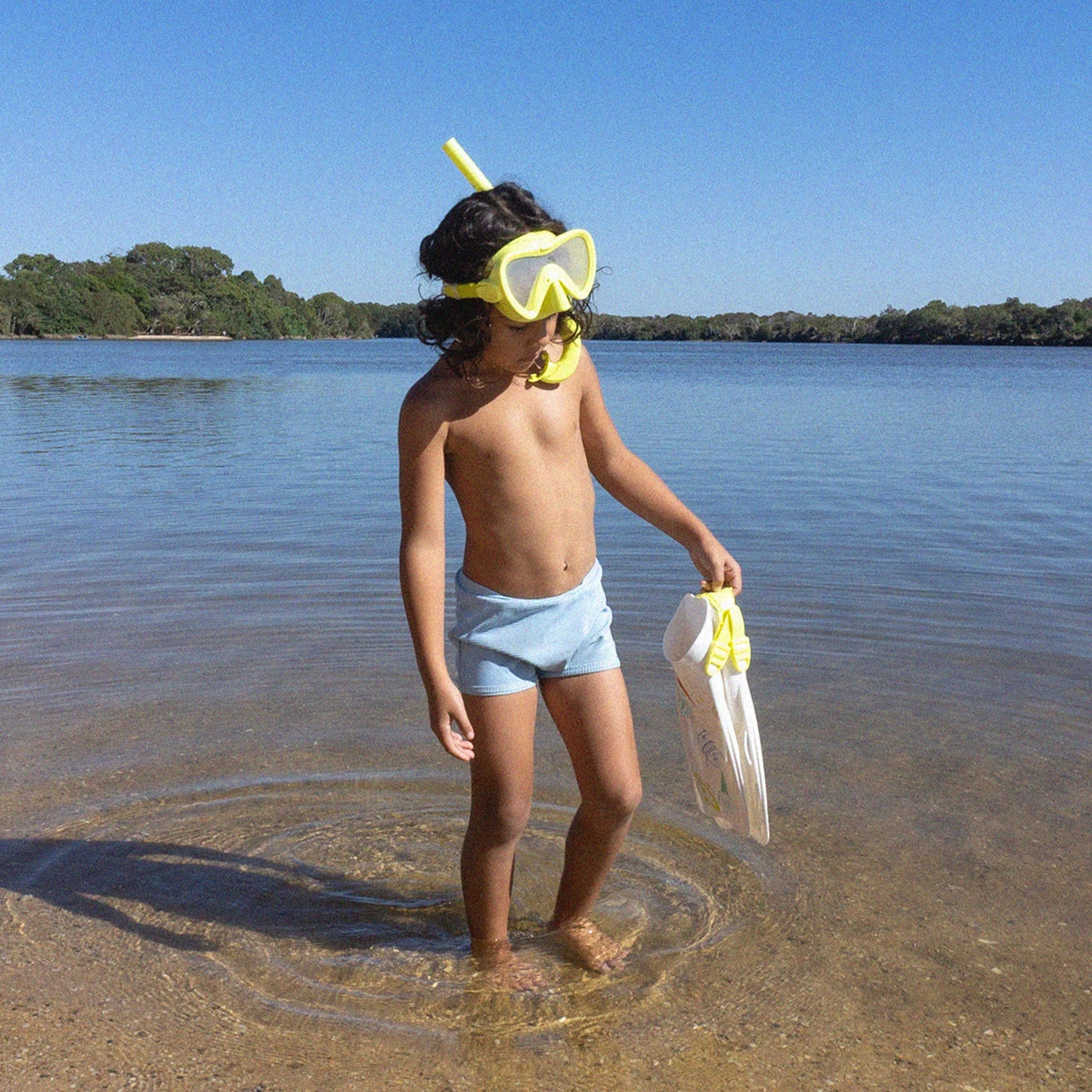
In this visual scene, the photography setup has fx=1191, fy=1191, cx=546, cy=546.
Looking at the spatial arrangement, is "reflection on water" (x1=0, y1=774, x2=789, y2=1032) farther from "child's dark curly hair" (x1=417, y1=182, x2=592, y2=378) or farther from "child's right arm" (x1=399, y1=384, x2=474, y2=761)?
"child's dark curly hair" (x1=417, y1=182, x2=592, y2=378)

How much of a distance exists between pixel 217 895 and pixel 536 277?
203cm

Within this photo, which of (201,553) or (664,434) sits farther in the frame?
(664,434)

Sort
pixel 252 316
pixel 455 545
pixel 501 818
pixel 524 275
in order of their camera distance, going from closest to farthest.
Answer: pixel 524 275 < pixel 501 818 < pixel 455 545 < pixel 252 316

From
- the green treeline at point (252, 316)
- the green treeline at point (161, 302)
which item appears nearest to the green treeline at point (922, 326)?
the green treeline at point (252, 316)

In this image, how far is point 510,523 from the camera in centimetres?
273

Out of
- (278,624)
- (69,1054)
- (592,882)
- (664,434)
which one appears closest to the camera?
(69,1054)

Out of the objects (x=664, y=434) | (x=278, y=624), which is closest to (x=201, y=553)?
(x=278, y=624)

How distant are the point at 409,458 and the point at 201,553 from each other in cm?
609

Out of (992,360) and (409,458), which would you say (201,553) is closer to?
(409,458)

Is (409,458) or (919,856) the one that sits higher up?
(409,458)

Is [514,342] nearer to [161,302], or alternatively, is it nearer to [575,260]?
[575,260]

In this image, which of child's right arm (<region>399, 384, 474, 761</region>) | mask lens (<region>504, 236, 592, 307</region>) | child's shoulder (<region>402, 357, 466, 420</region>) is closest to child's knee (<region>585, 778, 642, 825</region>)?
child's right arm (<region>399, 384, 474, 761</region>)

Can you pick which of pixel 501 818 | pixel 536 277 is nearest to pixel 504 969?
pixel 501 818

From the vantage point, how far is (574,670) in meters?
2.83
